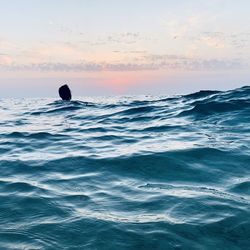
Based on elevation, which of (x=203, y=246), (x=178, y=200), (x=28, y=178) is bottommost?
(x=203, y=246)

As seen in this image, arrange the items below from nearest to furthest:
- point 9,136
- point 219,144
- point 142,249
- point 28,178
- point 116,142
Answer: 1. point 142,249
2. point 28,178
3. point 219,144
4. point 116,142
5. point 9,136

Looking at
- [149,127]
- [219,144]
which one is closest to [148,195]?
[219,144]

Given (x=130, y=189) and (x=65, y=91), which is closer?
(x=130, y=189)

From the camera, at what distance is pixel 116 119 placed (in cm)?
2183

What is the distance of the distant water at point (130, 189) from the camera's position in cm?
569

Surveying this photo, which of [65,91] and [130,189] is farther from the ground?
[65,91]

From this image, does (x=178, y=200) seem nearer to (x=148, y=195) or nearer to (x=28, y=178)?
(x=148, y=195)

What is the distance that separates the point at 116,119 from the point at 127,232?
16.2 meters

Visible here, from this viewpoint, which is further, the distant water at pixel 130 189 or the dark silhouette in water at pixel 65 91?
the dark silhouette in water at pixel 65 91

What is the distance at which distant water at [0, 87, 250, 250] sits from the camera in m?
5.69

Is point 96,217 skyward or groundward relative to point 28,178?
groundward

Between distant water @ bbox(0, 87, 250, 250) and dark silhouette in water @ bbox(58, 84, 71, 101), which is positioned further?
dark silhouette in water @ bbox(58, 84, 71, 101)

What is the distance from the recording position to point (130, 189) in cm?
816

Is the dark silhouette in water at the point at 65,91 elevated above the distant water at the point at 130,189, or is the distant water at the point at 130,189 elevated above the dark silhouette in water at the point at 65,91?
the dark silhouette in water at the point at 65,91
